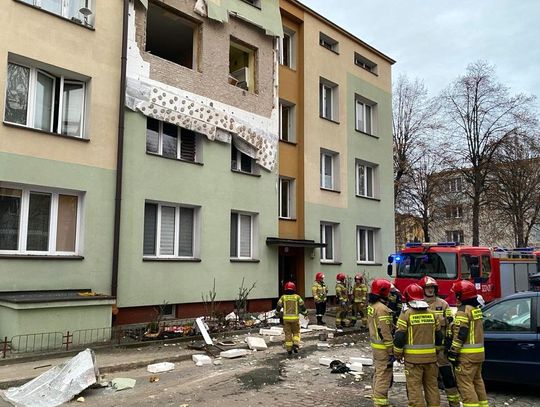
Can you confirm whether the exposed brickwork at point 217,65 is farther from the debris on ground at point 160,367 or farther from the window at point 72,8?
the debris on ground at point 160,367

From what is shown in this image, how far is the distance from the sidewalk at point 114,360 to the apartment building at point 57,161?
78 centimetres

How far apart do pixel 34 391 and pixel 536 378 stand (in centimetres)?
734

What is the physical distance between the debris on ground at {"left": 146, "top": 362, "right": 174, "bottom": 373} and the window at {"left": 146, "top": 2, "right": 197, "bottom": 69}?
905 centimetres

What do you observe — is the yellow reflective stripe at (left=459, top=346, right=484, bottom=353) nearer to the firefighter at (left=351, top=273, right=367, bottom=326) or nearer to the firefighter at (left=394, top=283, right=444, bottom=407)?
the firefighter at (left=394, top=283, right=444, bottom=407)

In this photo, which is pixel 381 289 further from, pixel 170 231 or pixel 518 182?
pixel 518 182

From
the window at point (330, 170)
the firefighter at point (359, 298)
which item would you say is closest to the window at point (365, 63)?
the window at point (330, 170)

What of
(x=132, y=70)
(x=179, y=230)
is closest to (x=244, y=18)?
(x=132, y=70)

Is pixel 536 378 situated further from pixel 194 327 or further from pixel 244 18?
pixel 244 18

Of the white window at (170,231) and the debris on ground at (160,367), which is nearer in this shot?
the debris on ground at (160,367)

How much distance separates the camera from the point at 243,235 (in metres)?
15.8

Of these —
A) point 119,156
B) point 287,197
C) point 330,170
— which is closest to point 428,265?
point 287,197

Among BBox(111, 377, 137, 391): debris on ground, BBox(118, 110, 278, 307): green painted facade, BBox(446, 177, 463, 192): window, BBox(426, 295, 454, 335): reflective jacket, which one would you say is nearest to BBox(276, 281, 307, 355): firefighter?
BBox(111, 377, 137, 391): debris on ground

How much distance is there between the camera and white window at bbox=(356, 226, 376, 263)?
68.1ft

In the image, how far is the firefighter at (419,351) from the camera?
6027 millimetres
